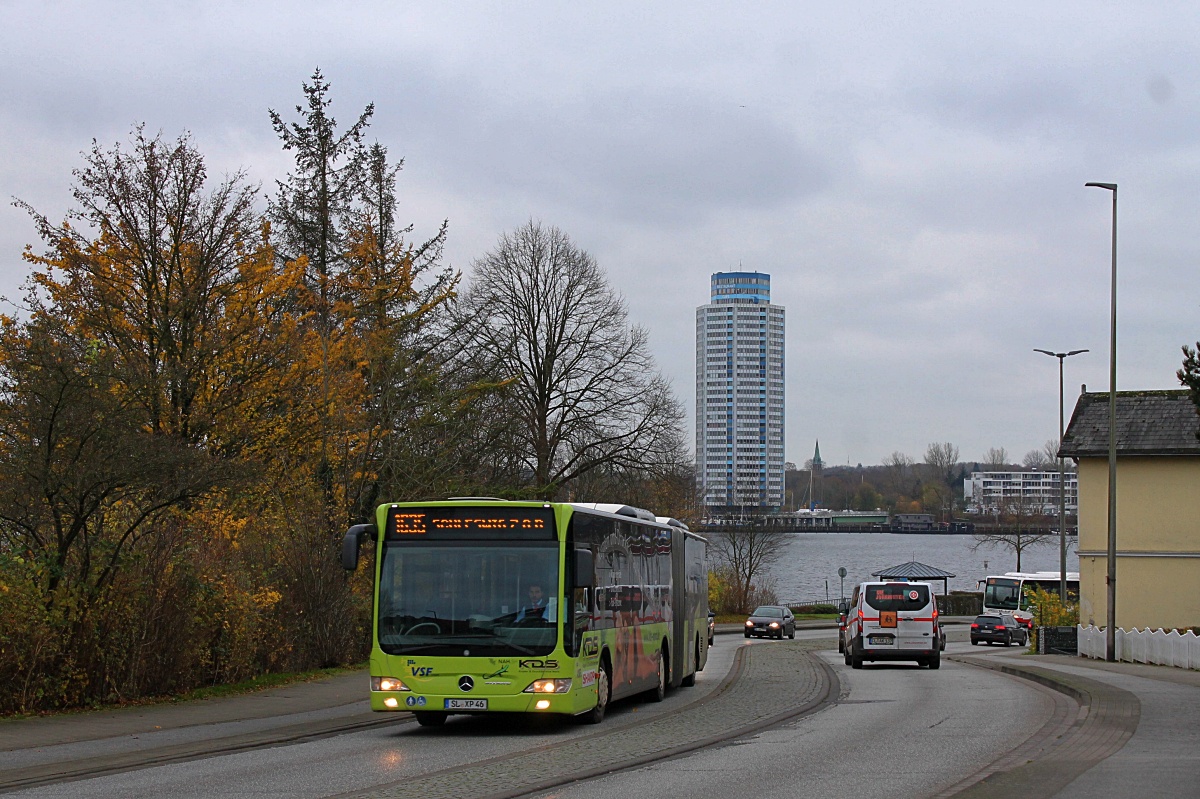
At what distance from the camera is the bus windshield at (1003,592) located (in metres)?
58.5

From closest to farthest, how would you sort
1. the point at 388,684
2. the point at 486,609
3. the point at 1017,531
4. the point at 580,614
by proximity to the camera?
the point at 388,684, the point at 486,609, the point at 580,614, the point at 1017,531

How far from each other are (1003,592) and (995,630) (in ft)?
17.4

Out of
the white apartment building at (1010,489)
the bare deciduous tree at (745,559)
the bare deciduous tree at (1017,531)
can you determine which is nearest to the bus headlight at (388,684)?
the bare deciduous tree at (745,559)

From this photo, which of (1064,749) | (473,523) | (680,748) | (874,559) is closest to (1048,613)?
(1064,749)

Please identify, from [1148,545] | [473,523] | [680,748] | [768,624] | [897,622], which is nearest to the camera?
[680,748]

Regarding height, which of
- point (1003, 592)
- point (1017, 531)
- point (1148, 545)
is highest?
point (1148, 545)

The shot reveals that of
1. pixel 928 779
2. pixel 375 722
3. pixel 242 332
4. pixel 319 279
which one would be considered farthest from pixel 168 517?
pixel 319 279

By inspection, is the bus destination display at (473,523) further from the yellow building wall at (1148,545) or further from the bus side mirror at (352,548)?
the yellow building wall at (1148,545)

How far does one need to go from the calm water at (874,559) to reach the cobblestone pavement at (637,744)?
204 ft

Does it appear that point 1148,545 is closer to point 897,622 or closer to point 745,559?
point 897,622

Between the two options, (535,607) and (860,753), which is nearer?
(860,753)

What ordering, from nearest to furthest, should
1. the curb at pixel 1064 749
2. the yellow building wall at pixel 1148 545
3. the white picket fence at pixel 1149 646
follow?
the curb at pixel 1064 749
the white picket fence at pixel 1149 646
the yellow building wall at pixel 1148 545

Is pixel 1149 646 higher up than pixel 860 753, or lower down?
lower down

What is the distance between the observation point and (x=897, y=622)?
31.1 meters
